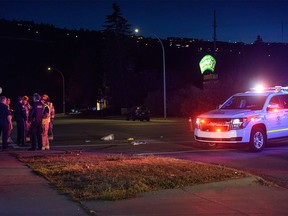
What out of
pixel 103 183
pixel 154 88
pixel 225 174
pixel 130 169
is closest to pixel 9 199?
pixel 103 183

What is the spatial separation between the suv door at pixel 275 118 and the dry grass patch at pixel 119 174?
529 centimetres

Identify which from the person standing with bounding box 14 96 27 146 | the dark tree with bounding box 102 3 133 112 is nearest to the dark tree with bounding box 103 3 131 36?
the dark tree with bounding box 102 3 133 112

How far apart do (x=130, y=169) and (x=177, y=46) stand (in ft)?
336

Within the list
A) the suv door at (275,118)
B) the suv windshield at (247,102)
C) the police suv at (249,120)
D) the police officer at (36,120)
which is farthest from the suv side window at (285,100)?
the police officer at (36,120)

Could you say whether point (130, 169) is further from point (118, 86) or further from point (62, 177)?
point (118, 86)

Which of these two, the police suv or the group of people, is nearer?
the police suv

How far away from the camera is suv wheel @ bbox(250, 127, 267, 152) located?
15727 mm

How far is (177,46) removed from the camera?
367 feet

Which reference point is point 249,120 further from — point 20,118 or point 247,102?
point 20,118

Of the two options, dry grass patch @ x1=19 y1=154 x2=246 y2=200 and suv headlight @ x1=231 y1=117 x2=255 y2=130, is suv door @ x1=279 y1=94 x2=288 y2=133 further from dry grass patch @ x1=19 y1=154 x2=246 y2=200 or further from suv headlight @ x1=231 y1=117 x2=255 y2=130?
dry grass patch @ x1=19 y1=154 x2=246 y2=200

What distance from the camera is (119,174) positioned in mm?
10328

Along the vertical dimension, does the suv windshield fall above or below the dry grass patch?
above

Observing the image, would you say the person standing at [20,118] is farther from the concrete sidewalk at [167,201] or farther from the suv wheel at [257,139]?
the concrete sidewalk at [167,201]

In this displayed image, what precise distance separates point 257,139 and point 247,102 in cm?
170
